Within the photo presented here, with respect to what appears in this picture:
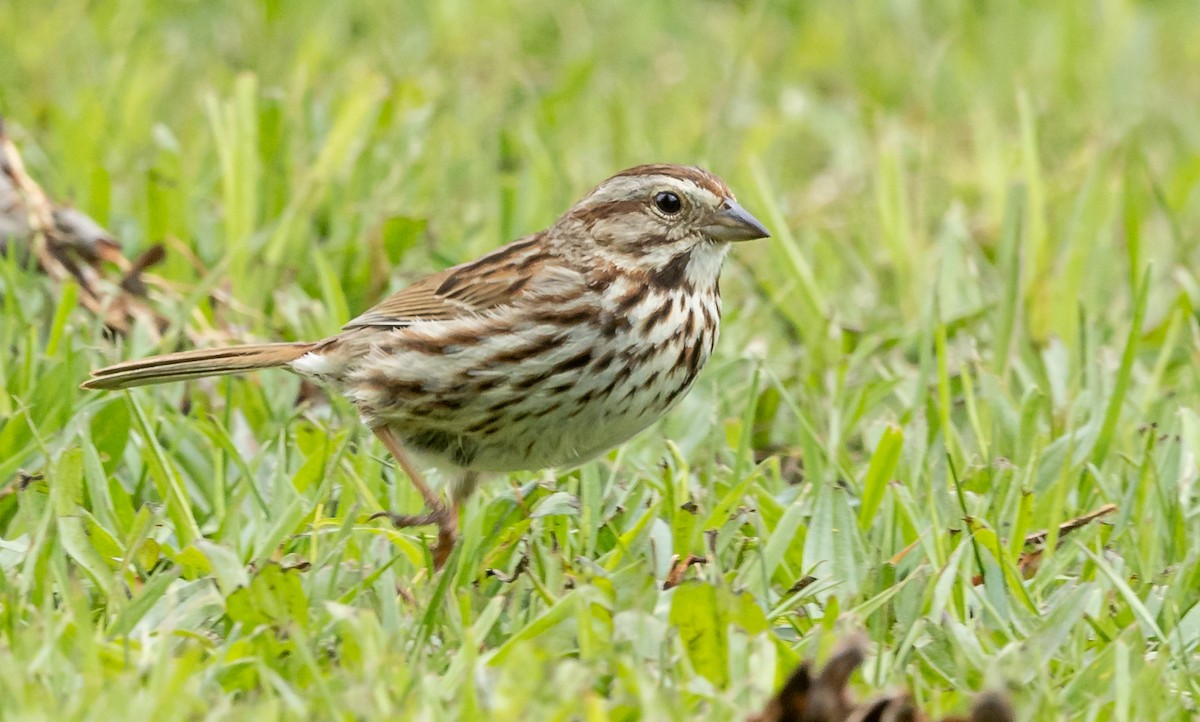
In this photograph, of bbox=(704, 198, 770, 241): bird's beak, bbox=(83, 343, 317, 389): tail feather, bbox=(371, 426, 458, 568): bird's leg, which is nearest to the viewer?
bbox=(371, 426, 458, 568): bird's leg

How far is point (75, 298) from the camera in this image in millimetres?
4930

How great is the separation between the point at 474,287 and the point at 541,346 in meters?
0.38

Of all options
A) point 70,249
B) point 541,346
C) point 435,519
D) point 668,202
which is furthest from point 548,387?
point 70,249

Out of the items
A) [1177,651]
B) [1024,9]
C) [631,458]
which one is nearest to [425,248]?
[631,458]

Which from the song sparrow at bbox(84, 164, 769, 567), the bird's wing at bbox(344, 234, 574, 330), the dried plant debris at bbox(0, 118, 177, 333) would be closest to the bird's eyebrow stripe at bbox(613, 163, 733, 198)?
the song sparrow at bbox(84, 164, 769, 567)

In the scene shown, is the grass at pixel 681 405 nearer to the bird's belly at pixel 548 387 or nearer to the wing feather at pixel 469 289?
the bird's belly at pixel 548 387

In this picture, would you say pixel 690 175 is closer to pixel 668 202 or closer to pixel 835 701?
pixel 668 202

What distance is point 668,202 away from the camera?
4.54 metres

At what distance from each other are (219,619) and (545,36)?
16.4ft

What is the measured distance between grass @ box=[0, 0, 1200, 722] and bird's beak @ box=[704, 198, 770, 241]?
39cm

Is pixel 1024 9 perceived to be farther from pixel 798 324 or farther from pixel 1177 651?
pixel 1177 651

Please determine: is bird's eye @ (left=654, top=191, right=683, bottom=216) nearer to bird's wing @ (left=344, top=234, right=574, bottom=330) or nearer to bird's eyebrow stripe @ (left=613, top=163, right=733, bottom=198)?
bird's eyebrow stripe @ (left=613, top=163, right=733, bottom=198)

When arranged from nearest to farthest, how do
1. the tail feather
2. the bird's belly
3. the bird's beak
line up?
1. the bird's belly
2. the tail feather
3. the bird's beak

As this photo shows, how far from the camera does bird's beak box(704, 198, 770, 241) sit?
449cm
